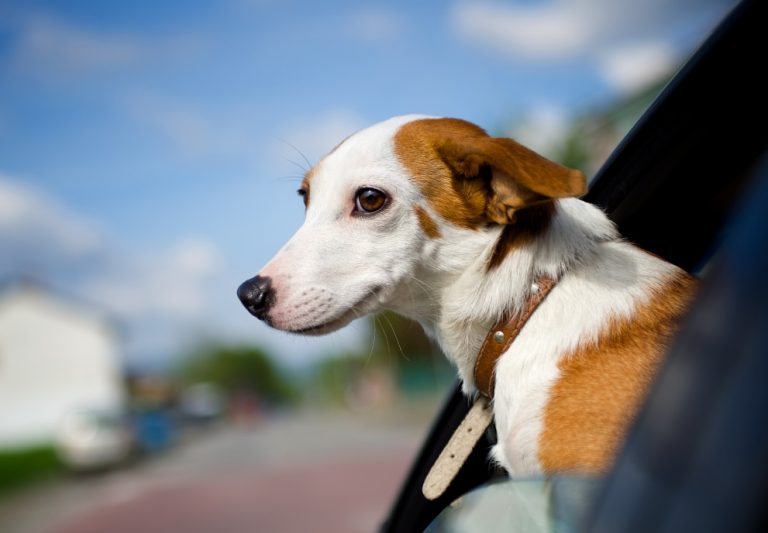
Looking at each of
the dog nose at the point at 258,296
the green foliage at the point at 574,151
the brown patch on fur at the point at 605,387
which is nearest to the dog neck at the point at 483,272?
the brown patch on fur at the point at 605,387

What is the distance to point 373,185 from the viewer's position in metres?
2.40

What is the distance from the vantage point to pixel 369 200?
7.89 ft

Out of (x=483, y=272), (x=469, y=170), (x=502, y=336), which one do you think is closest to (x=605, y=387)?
(x=502, y=336)

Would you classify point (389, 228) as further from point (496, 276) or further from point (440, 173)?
point (496, 276)

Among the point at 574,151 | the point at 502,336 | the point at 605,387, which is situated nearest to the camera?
the point at 605,387

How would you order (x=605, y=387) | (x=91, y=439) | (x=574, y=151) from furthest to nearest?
1. (x=91, y=439)
2. (x=574, y=151)
3. (x=605, y=387)

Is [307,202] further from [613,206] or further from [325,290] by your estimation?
[613,206]

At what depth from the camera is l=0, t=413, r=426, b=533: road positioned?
48.5ft

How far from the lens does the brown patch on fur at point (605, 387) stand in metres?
1.54

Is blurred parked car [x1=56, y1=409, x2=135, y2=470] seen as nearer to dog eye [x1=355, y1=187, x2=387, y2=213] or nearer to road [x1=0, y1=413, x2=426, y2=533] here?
road [x1=0, y1=413, x2=426, y2=533]

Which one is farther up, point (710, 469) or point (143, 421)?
point (710, 469)

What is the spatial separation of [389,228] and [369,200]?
0.12 m

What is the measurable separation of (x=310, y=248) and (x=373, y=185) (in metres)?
0.30

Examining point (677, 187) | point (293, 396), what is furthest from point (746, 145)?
point (293, 396)
